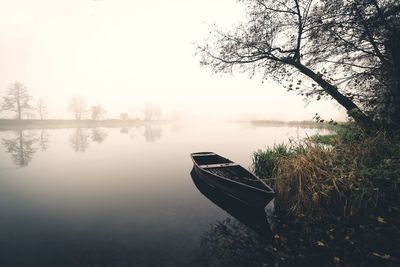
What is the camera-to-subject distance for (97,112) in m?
85.5

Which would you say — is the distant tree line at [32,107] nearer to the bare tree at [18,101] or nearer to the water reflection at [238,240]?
the bare tree at [18,101]

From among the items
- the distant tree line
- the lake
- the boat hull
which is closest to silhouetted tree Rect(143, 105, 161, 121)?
the distant tree line

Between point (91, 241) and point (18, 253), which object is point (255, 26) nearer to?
point (91, 241)

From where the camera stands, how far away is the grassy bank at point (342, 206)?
4.78 m

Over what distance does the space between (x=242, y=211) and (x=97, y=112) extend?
91245 millimetres

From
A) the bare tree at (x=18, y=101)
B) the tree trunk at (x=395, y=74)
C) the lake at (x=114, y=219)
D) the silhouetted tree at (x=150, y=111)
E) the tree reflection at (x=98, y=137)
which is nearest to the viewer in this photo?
the lake at (x=114, y=219)

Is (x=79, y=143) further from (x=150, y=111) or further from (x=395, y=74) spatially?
(x=150, y=111)

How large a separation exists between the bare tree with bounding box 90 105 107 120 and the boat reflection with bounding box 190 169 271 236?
288ft

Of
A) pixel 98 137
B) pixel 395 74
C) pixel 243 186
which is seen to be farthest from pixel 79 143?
pixel 395 74

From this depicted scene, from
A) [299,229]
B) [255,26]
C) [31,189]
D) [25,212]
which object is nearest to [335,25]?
[255,26]

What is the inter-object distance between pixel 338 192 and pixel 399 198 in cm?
145

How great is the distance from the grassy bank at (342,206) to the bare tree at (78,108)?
93163 millimetres

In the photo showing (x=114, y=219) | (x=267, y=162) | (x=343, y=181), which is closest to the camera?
(x=343, y=181)

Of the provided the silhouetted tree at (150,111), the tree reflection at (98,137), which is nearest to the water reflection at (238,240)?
the tree reflection at (98,137)
